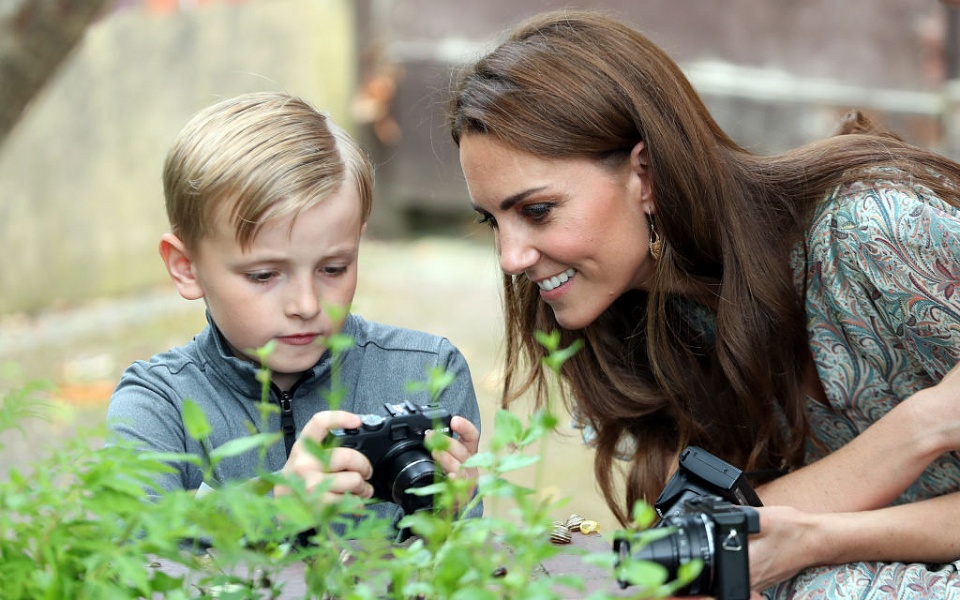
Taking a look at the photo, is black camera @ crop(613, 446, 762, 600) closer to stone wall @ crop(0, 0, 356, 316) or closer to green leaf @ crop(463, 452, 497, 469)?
green leaf @ crop(463, 452, 497, 469)

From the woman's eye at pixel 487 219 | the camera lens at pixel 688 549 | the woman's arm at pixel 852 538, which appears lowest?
the woman's arm at pixel 852 538

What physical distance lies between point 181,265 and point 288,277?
27cm

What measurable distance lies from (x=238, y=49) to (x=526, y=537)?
24.3ft

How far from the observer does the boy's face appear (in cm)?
216

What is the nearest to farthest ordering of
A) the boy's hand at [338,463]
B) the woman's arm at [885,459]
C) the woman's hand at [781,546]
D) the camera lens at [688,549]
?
the camera lens at [688,549] < the boy's hand at [338,463] < the woman's hand at [781,546] < the woman's arm at [885,459]

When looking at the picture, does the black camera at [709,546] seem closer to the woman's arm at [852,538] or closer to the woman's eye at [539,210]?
the woman's arm at [852,538]

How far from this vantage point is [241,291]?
2186mm

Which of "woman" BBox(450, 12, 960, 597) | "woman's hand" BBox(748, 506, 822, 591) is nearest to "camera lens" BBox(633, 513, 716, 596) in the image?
"woman's hand" BBox(748, 506, 822, 591)

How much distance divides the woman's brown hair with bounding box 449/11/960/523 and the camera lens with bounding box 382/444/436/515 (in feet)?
2.28

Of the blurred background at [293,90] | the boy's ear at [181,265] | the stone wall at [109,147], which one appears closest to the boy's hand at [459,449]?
the boy's ear at [181,265]

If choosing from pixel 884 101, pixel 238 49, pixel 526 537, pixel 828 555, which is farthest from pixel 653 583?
pixel 238 49

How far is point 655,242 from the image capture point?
2508 mm

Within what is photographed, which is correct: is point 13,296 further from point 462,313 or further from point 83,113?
point 462,313

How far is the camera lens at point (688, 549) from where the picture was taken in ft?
5.08
